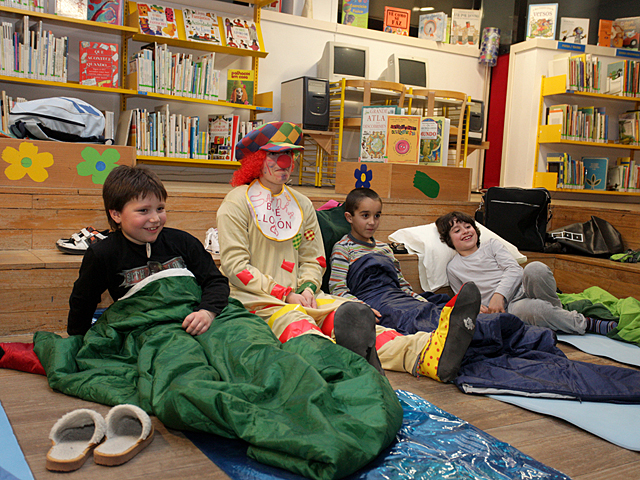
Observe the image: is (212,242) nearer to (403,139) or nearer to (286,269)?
(286,269)

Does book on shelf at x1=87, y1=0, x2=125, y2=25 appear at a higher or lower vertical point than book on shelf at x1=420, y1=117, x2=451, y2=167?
higher

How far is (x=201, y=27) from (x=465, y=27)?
3.20 metres

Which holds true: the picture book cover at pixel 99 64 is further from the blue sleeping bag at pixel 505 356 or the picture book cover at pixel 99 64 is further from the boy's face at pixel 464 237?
the boy's face at pixel 464 237

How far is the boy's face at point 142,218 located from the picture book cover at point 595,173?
5.14 meters

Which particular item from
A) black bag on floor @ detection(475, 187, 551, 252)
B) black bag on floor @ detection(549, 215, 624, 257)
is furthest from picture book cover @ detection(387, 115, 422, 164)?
black bag on floor @ detection(549, 215, 624, 257)

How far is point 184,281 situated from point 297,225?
55 cm

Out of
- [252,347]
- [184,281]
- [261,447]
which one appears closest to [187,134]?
[184,281]

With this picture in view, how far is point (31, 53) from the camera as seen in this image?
3533mm

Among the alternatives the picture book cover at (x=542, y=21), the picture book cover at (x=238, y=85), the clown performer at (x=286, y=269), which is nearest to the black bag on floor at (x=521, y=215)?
the clown performer at (x=286, y=269)

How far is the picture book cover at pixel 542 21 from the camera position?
566 cm

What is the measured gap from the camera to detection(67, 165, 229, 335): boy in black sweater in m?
1.64

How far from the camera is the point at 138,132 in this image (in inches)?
153

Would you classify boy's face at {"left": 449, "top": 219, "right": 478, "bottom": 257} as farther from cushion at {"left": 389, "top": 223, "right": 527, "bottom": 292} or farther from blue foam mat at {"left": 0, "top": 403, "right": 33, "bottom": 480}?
blue foam mat at {"left": 0, "top": 403, "right": 33, "bottom": 480}

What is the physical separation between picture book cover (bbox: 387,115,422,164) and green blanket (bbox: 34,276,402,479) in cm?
200
